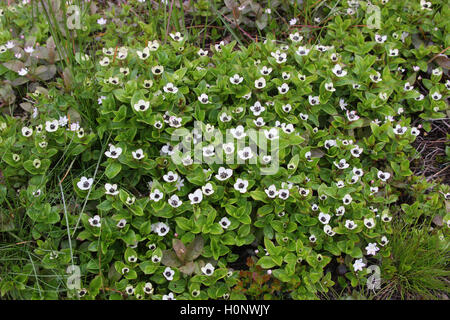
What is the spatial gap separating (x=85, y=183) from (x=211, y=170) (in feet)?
2.72

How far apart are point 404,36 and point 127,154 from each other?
8.34 ft

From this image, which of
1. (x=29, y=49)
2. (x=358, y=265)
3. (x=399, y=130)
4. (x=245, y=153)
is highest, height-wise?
(x=29, y=49)

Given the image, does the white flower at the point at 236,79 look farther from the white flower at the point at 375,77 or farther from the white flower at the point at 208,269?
the white flower at the point at 208,269

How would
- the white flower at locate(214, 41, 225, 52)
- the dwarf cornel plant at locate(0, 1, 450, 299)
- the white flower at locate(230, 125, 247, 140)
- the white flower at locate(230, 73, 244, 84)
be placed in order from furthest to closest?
the white flower at locate(214, 41, 225, 52) < the white flower at locate(230, 73, 244, 84) < the white flower at locate(230, 125, 247, 140) < the dwarf cornel plant at locate(0, 1, 450, 299)

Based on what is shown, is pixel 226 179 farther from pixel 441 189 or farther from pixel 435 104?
pixel 435 104

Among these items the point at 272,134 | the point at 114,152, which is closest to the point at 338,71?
Answer: the point at 272,134

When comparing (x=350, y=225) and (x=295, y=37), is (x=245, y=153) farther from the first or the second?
(x=295, y=37)

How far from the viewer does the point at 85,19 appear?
3809 mm

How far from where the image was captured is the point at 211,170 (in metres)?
2.77

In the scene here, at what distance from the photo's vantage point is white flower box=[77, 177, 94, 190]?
2.78m

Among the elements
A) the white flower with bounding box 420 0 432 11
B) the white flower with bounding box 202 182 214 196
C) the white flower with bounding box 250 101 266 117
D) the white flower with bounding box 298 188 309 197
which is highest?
the white flower with bounding box 420 0 432 11

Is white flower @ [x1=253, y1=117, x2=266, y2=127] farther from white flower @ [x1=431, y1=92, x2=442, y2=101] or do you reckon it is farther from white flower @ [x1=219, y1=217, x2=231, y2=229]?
white flower @ [x1=431, y1=92, x2=442, y2=101]

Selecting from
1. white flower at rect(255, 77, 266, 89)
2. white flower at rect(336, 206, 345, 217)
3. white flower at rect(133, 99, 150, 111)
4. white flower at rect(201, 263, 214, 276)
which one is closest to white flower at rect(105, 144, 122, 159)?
white flower at rect(133, 99, 150, 111)

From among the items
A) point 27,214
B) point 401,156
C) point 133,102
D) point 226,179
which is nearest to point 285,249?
point 226,179
